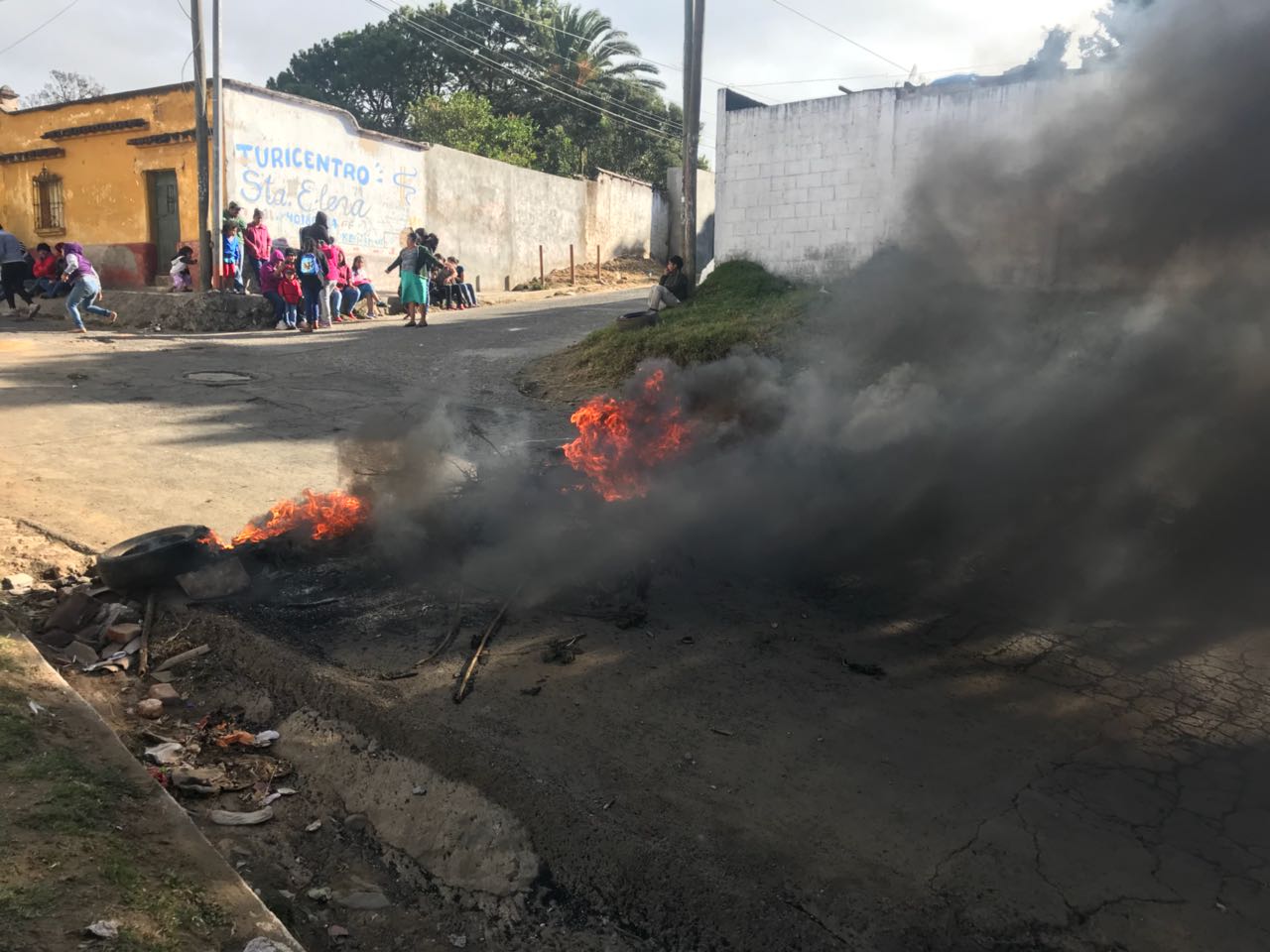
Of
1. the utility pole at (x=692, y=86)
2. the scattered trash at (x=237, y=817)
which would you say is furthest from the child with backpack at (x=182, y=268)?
the scattered trash at (x=237, y=817)

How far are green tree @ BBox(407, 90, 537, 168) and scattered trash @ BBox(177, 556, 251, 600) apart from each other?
96.3ft

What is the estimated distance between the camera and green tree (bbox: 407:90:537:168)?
3247 centimetres

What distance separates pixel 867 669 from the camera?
4422 mm

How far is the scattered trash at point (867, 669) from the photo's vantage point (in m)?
4.39

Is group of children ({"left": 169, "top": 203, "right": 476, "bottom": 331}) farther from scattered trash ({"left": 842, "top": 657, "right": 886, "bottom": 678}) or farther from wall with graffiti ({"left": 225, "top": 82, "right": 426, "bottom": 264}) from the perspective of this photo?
scattered trash ({"left": 842, "top": 657, "right": 886, "bottom": 678})

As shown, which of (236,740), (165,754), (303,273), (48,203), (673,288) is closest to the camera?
(165,754)

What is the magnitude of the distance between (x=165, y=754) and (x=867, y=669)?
333 cm

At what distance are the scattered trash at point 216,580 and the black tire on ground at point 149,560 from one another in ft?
0.26

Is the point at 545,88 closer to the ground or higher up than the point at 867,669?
higher up

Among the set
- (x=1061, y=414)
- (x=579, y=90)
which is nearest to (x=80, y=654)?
(x=1061, y=414)

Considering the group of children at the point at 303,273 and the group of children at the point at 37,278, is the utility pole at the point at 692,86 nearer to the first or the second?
the group of children at the point at 303,273

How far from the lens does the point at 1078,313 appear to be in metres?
6.22

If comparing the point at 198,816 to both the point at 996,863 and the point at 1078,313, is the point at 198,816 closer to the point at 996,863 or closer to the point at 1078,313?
the point at 996,863

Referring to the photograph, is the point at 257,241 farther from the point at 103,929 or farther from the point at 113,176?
the point at 103,929
